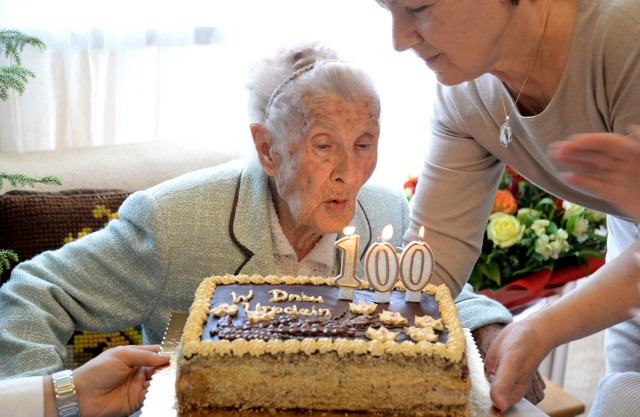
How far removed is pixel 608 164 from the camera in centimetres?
133

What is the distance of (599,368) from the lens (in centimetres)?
451

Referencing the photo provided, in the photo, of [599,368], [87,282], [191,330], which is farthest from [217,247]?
[599,368]

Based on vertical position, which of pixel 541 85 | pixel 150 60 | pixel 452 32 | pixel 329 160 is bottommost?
pixel 329 160

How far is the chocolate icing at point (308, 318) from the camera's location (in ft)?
5.01

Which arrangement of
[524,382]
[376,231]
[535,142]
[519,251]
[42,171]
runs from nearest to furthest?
[524,382], [535,142], [376,231], [42,171], [519,251]

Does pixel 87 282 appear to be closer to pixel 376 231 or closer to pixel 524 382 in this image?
pixel 376 231

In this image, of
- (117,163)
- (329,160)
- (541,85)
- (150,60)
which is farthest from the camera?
(150,60)

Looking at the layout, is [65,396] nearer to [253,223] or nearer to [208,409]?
[208,409]

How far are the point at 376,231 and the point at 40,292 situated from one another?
881 mm

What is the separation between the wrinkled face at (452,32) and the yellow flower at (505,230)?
1.24m

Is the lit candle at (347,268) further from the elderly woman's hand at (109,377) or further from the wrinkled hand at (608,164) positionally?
the wrinkled hand at (608,164)

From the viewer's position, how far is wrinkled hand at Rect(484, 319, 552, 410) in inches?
62.1

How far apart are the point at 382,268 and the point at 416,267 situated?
77 millimetres

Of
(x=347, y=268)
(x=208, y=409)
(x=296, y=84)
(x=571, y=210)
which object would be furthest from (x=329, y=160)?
(x=571, y=210)
